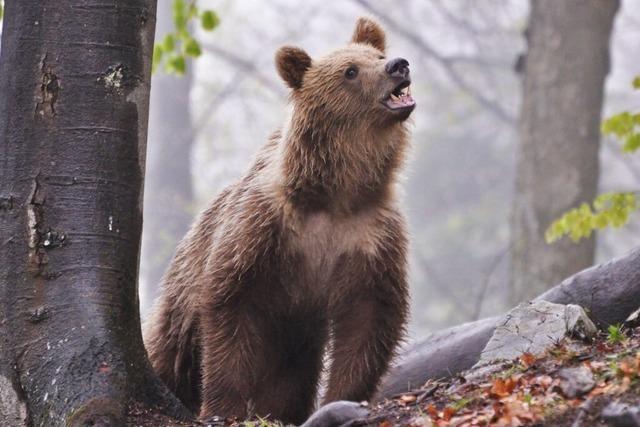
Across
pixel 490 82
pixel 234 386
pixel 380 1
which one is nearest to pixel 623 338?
pixel 234 386

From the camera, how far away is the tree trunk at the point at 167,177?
990 inches

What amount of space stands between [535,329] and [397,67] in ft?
4.94

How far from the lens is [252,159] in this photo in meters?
6.19

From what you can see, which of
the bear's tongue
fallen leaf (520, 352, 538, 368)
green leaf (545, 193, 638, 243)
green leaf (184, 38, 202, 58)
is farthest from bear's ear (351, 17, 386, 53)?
fallen leaf (520, 352, 538, 368)

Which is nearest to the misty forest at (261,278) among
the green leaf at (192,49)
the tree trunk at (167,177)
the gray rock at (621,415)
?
the gray rock at (621,415)

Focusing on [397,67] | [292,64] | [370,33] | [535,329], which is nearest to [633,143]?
[370,33]

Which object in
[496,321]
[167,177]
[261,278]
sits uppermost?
[167,177]

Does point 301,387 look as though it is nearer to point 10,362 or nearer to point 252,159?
point 252,159

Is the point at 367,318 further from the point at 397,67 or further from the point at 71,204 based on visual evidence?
the point at 71,204

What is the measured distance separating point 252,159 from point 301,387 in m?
1.33

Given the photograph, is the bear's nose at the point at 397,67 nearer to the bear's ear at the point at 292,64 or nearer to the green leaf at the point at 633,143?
the bear's ear at the point at 292,64

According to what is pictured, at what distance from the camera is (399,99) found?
5.70 m

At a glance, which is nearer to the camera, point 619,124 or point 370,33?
point 370,33

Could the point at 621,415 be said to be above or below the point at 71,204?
below
